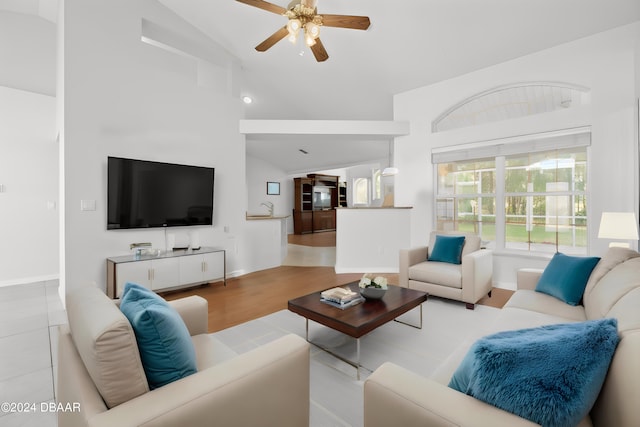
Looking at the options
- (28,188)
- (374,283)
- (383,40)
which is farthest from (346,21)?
(28,188)

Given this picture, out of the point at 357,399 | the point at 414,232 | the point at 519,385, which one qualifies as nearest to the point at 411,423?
the point at 519,385

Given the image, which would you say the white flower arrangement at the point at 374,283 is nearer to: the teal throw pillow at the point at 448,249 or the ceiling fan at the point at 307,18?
the teal throw pillow at the point at 448,249

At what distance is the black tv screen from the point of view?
3709 millimetres

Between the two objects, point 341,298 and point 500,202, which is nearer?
point 341,298

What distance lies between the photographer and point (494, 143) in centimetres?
440

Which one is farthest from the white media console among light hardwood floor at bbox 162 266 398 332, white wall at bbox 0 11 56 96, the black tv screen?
white wall at bbox 0 11 56 96

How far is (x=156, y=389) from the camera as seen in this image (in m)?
1.02

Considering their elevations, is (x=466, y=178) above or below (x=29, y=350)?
above

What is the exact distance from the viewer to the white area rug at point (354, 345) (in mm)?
1798

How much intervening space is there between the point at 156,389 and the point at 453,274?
318 centimetres

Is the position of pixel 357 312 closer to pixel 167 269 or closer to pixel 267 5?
pixel 167 269

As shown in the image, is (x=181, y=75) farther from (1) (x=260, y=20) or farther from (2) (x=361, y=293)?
(2) (x=361, y=293)

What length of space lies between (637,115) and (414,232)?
3077mm

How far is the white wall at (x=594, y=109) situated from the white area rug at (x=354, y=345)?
1.93m
